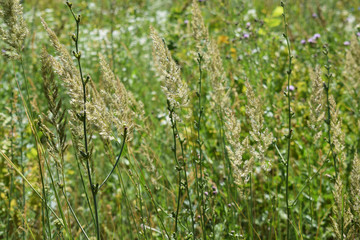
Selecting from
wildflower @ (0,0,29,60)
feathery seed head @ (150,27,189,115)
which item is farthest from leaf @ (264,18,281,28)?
wildflower @ (0,0,29,60)

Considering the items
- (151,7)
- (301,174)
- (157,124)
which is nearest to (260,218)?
(301,174)

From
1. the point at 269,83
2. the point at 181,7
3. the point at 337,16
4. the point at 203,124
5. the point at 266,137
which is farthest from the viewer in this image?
the point at 337,16

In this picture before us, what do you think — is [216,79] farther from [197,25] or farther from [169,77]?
[169,77]

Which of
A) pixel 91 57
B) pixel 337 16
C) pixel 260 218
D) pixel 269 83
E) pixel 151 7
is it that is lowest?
pixel 260 218

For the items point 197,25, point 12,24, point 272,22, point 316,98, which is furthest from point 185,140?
point 272,22

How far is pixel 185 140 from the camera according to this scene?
212 cm

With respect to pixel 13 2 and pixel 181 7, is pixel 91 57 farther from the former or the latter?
pixel 13 2

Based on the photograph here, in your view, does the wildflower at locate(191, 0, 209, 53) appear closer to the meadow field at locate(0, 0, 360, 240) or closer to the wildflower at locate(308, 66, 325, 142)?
the meadow field at locate(0, 0, 360, 240)

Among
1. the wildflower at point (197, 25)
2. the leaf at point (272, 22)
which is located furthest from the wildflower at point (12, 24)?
the leaf at point (272, 22)

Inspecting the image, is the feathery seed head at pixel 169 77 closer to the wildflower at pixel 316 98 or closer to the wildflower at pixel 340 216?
the wildflower at pixel 316 98

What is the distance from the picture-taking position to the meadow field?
1.20m

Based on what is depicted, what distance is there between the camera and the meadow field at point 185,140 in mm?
1204

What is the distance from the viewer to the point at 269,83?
282 cm

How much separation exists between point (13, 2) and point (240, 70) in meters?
1.99
